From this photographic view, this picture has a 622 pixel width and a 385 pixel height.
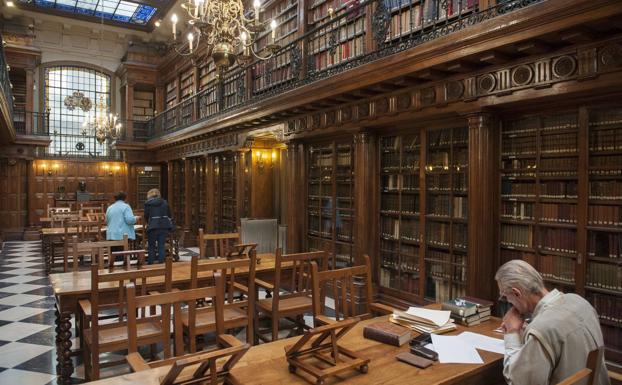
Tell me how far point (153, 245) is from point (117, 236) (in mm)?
563

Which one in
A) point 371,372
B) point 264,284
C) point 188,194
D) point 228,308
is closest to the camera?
point 371,372

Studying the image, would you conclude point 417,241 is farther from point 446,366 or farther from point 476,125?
point 446,366

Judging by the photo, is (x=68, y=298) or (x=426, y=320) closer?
(x=426, y=320)

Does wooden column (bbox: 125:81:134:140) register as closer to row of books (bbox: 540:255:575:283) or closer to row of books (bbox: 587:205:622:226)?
row of books (bbox: 540:255:575:283)

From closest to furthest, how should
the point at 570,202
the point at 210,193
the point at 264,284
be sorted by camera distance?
the point at 570,202 → the point at 264,284 → the point at 210,193

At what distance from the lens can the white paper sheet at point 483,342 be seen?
2.05m

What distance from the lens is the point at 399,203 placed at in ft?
17.0

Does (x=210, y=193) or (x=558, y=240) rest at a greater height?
(x=210, y=193)

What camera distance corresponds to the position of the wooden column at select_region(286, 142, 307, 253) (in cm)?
670

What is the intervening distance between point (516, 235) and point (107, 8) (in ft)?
44.4

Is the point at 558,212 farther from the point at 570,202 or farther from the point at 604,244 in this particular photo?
the point at 604,244

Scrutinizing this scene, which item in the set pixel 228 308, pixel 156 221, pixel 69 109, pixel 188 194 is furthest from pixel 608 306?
pixel 69 109

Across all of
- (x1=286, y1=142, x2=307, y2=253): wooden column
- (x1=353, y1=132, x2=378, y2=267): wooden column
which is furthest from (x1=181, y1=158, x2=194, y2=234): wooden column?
(x1=353, y1=132, x2=378, y2=267): wooden column

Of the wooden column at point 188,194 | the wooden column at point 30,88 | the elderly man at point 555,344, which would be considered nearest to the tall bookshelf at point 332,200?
the elderly man at point 555,344
